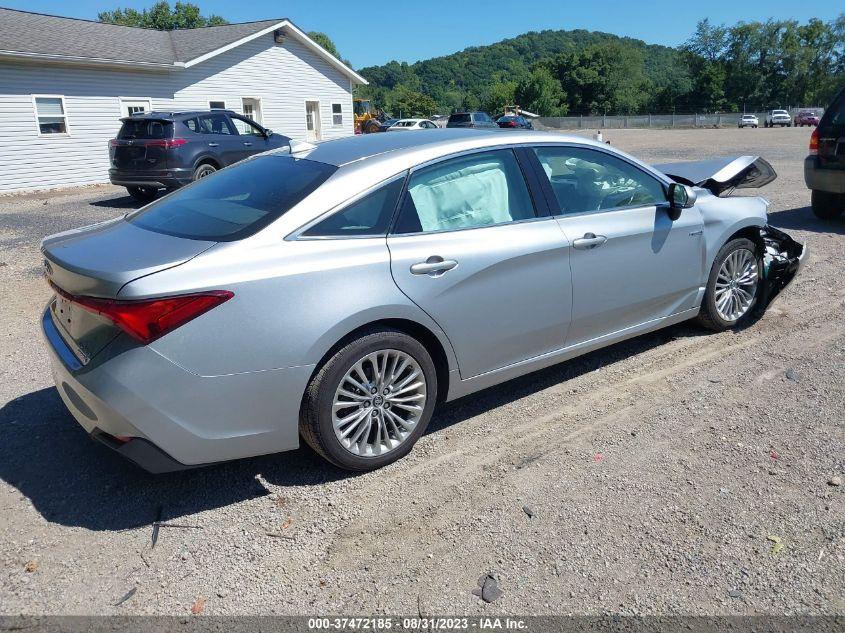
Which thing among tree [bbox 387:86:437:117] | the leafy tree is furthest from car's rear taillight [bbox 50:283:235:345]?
the leafy tree

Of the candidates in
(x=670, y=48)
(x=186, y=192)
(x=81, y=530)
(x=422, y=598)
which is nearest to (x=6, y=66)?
(x=186, y=192)

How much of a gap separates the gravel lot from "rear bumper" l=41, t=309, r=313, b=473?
39 centimetres

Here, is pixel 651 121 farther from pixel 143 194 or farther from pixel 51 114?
pixel 143 194

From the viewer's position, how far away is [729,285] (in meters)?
5.28

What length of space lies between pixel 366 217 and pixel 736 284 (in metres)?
3.27

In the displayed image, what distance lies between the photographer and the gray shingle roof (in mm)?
18531

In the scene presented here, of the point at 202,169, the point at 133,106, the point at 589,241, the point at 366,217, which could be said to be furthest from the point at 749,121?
the point at 366,217

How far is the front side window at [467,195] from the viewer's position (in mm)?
3682

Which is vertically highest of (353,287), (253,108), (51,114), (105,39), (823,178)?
(105,39)

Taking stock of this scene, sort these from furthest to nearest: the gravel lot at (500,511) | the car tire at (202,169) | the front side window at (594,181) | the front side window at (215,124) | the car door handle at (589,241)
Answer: the front side window at (215,124) < the car tire at (202,169) < the front side window at (594,181) < the car door handle at (589,241) < the gravel lot at (500,511)

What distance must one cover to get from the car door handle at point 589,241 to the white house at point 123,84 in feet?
58.9

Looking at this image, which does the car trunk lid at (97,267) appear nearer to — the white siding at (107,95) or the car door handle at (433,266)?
the car door handle at (433,266)

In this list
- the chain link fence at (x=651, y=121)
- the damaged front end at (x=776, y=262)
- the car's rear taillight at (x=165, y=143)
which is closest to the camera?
the damaged front end at (x=776, y=262)

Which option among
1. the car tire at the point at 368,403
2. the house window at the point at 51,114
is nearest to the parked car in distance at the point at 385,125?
the house window at the point at 51,114
